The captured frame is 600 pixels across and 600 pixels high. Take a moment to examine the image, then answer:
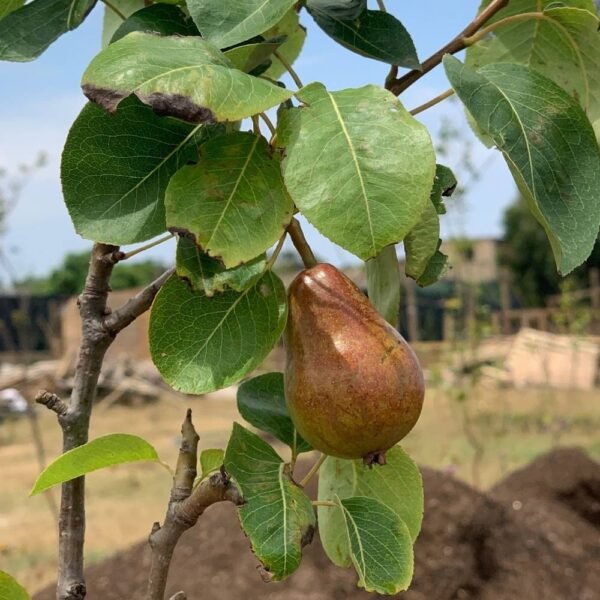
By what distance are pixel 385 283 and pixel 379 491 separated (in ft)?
0.69

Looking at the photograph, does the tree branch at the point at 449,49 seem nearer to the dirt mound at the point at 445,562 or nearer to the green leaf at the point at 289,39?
the green leaf at the point at 289,39

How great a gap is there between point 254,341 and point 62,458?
19 cm

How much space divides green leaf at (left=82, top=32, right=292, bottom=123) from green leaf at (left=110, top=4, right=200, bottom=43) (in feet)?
0.48

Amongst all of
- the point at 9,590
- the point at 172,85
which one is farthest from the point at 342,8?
the point at 9,590

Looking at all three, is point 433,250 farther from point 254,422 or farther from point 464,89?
point 254,422

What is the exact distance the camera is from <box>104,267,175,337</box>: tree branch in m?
0.82

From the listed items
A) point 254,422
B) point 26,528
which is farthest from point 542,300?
point 254,422

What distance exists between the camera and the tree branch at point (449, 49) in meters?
0.74

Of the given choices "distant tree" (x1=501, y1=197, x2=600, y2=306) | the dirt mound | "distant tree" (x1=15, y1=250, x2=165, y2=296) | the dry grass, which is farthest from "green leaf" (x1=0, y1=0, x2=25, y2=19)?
"distant tree" (x1=15, y1=250, x2=165, y2=296)

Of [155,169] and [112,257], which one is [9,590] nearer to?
→ [112,257]

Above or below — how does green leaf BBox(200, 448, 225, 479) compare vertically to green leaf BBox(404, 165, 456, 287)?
below

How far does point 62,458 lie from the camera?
73 cm

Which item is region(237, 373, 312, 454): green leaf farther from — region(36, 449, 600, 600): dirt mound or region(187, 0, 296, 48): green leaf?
region(36, 449, 600, 600): dirt mound

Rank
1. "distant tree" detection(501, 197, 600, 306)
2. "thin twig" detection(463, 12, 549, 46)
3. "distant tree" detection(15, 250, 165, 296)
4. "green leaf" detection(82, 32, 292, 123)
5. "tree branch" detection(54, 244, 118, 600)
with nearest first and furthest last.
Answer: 1. "green leaf" detection(82, 32, 292, 123)
2. "thin twig" detection(463, 12, 549, 46)
3. "tree branch" detection(54, 244, 118, 600)
4. "distant tree" detection(501, 197, 600, 306)
5. "distant tree" detection(15, 250, 165, 296)
